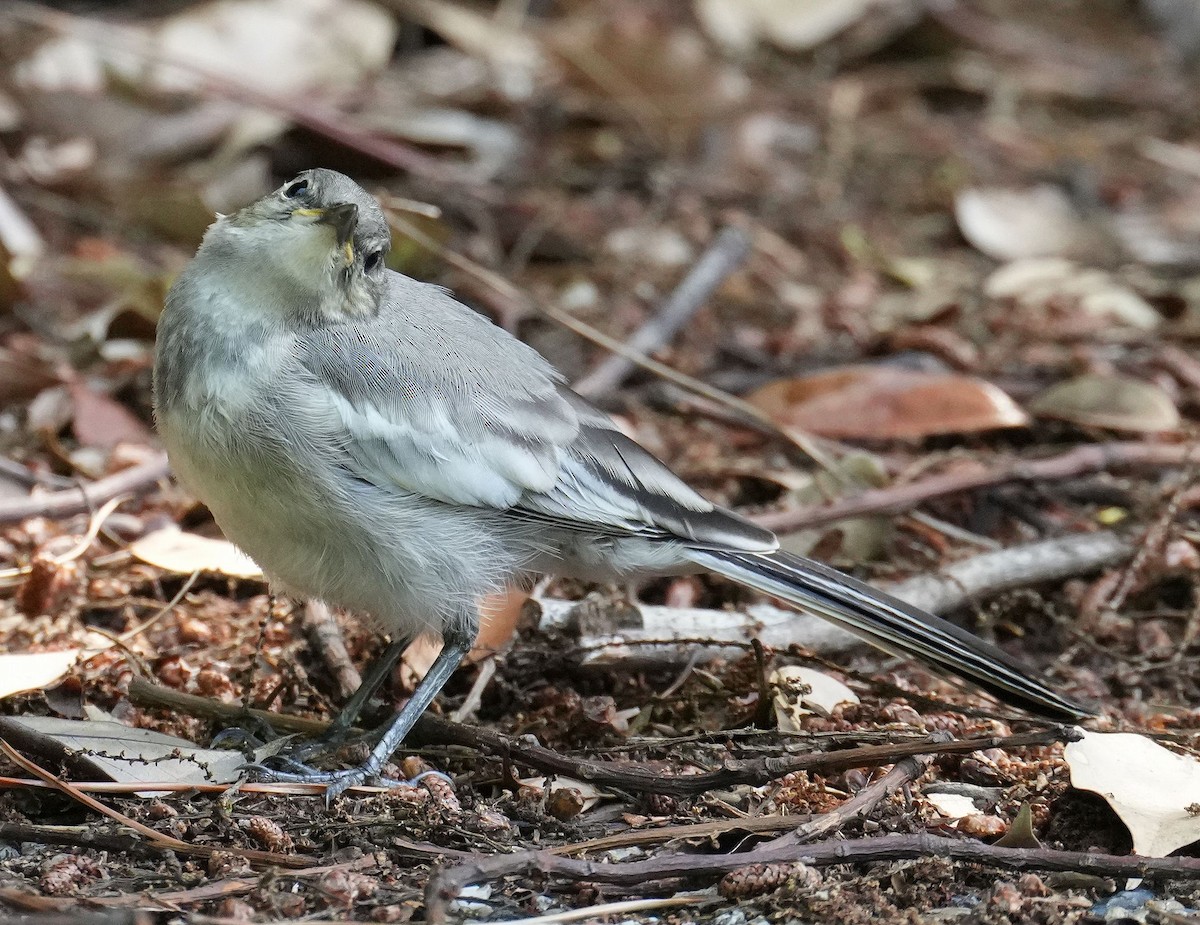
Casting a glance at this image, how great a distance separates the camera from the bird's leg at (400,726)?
3371mm

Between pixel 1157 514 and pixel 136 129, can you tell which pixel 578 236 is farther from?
pixel 1157 514

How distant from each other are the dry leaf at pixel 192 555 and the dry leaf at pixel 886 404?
210 cm

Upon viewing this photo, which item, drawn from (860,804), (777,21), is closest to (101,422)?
(860,804)

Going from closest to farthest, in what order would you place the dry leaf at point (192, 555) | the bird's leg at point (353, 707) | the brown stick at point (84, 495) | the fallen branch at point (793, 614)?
the bird's leg at point (353, 707), the fallen branch at point (793, 614), the dry leaf at point (192, 555), the brown stick at point (84, 495)

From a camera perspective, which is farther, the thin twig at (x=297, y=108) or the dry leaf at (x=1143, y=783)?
the thin twig at (x=297, y=108)

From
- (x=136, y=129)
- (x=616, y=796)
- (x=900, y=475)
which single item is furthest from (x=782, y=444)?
(x=136, y=129)

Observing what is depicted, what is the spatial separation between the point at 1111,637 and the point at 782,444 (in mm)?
1441

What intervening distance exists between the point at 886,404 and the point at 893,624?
1.79 m

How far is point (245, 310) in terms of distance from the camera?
3529 millimetres

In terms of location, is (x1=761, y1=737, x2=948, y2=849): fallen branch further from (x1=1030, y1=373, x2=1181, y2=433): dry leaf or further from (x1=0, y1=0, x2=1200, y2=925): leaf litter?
(x1=1030, y1=373, x2=1181, y2=433): dry leaf

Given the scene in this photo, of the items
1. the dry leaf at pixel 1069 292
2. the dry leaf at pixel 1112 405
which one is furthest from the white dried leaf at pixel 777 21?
the dry leaf at pixel 1112 405

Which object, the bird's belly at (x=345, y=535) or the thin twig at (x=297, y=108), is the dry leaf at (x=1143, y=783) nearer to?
the bird's belly at (x=345, y=535)

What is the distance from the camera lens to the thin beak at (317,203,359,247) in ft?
11.4

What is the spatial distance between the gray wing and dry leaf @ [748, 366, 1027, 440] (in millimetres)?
1564
